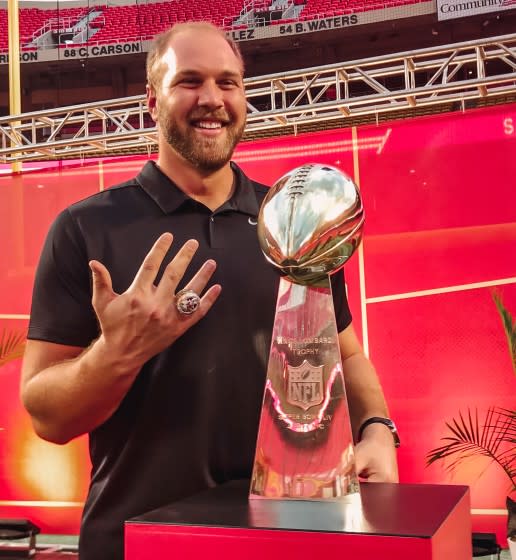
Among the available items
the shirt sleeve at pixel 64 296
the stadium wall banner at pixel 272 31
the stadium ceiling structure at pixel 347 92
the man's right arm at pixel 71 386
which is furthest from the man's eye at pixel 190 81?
the stadium wall banner at pixel 272 31

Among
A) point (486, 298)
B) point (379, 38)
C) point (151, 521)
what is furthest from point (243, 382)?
point (379, 38)

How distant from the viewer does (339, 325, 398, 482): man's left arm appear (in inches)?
31.4

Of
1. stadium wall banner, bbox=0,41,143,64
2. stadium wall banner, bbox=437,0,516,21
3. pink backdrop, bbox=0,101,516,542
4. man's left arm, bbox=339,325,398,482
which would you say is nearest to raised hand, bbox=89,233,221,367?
man's left arm, bbox=339,325,398,482

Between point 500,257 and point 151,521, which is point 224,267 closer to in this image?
point 151,521

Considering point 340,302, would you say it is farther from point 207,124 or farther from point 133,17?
point 133,17

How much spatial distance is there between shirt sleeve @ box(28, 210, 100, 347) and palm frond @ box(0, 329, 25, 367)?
3.96 meters

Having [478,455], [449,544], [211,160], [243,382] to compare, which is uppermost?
[211,160]

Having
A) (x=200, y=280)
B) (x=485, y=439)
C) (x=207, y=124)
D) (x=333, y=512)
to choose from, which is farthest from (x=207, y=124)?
(x=485, y=439)

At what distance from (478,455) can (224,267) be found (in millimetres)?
3421

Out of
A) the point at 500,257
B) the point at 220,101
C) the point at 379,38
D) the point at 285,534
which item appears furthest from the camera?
the point at 379,38

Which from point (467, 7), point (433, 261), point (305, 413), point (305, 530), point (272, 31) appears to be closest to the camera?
point (305, 530)

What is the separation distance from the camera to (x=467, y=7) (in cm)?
1166

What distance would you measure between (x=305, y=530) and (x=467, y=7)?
12400mm

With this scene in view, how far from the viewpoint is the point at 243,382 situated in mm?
963
